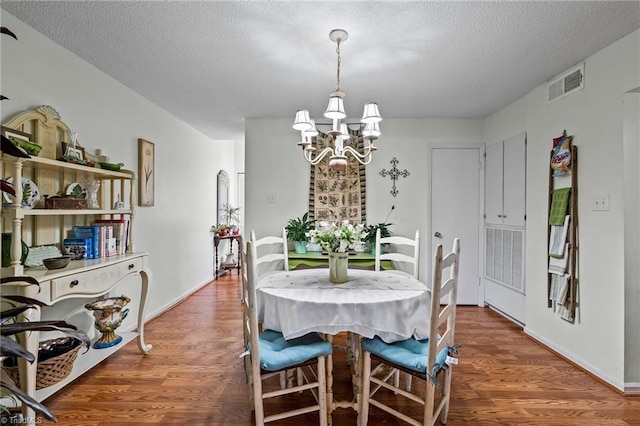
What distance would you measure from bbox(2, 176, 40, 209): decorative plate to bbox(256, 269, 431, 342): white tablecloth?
1.54 metres

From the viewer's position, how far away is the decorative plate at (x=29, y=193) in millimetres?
2107

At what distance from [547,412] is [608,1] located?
240cm

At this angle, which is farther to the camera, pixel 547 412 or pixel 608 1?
pixel 547 412

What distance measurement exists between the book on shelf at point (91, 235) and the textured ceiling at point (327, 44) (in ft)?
4.33

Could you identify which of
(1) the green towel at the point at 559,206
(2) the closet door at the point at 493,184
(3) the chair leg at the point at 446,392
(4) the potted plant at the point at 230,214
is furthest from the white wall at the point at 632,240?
(4) the potted plant at the point at 230,214

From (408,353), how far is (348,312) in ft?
1.26

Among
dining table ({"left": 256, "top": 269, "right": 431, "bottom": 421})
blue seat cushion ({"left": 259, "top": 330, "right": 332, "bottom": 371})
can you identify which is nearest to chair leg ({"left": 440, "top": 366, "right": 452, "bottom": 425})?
dining table ({"left": 256, "top": 269, "right": 431, "bottom": 421})

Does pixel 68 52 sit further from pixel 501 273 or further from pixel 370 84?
pixel 501 273

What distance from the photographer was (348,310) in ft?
6.10

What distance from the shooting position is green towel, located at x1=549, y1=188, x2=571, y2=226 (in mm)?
2742

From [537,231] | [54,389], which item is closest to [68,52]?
[54,389]

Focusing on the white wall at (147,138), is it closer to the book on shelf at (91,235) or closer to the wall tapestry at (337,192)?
the book on shelf at (91,235)

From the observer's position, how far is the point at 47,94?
2.38 m

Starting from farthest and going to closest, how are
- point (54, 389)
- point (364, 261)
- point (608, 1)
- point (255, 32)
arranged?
point (364, 261), point (255, 32), point (54, 389), point (608, 1)
